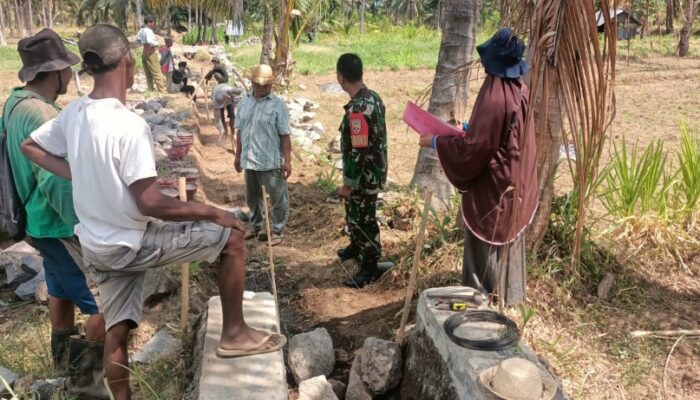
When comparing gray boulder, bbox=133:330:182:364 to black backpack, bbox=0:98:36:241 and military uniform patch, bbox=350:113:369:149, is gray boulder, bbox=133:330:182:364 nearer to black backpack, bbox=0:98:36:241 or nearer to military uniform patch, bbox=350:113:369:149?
black backpack, bbox=0:98:36:241

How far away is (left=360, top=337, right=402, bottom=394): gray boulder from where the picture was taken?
334cm

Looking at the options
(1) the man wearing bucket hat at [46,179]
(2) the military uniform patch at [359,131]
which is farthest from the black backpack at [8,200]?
(2) the military uniform patch at [359,131]

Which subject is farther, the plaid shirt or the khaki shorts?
the plaid shirt

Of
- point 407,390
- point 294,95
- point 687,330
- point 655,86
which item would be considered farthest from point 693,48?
point 407,390

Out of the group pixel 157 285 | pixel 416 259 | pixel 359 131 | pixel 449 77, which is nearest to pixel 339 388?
pixel 416 259

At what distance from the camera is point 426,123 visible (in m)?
3.32

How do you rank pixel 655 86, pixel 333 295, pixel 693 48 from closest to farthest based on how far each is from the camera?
pixel 333 295 < pixel 655 86 < pixel 693 48

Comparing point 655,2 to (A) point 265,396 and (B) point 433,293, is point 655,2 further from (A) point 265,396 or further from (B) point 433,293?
(A) point 265,396

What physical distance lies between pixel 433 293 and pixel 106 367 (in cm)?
178

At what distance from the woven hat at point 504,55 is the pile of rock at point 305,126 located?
6.84 metres

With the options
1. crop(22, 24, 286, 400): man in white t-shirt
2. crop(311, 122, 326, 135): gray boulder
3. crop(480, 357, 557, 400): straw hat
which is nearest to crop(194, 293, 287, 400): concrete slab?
crop(22, 24, 286, 400): man in white t-shirt

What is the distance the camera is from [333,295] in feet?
16.0

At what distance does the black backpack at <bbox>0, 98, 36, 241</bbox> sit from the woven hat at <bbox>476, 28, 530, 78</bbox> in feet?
8.62

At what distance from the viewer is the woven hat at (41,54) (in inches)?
122
